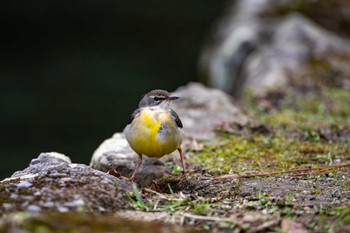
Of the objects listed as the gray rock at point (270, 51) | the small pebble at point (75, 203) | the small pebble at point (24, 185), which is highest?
the gray rock at point (270, 51)

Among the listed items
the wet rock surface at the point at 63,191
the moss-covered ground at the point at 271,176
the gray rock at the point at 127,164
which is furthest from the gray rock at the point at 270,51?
the wet rock surface at the point at 63,191

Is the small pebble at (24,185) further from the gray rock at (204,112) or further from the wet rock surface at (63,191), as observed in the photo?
the gray rock at (204,112)

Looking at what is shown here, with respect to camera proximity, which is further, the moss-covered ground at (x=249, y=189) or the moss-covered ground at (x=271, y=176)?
the moss-covered ground at (x=271, y=176)

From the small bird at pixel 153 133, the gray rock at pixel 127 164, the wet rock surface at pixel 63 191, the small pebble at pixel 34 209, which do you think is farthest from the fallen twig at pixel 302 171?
the small pebble at pixel 34 209

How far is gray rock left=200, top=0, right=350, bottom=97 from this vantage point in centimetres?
1148

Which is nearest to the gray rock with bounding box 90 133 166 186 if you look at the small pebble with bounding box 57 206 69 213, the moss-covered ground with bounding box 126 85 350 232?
the moss-covered ground with bounding box 126 85 350 232

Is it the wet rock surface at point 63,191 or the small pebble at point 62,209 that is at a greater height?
the wet rock surface at point 63,191

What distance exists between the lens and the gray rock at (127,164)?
6.43 m

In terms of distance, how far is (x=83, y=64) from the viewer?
19531 millimetres

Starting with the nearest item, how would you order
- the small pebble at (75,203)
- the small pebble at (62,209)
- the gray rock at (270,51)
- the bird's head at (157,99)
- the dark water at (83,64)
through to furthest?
1. the small pebble at (62,209)
2. the small pebble at (75,203)
3. the bird's head at (157,99)
4. the gray rock at (270,51)
5. the dark water at (83,64)

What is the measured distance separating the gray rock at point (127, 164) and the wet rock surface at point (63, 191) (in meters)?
1.32

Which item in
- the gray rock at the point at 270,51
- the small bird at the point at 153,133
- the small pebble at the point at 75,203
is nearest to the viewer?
the small pebble at the point at 75,203

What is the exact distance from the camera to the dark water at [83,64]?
581 inches

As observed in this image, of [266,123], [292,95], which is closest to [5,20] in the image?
[292,95]
